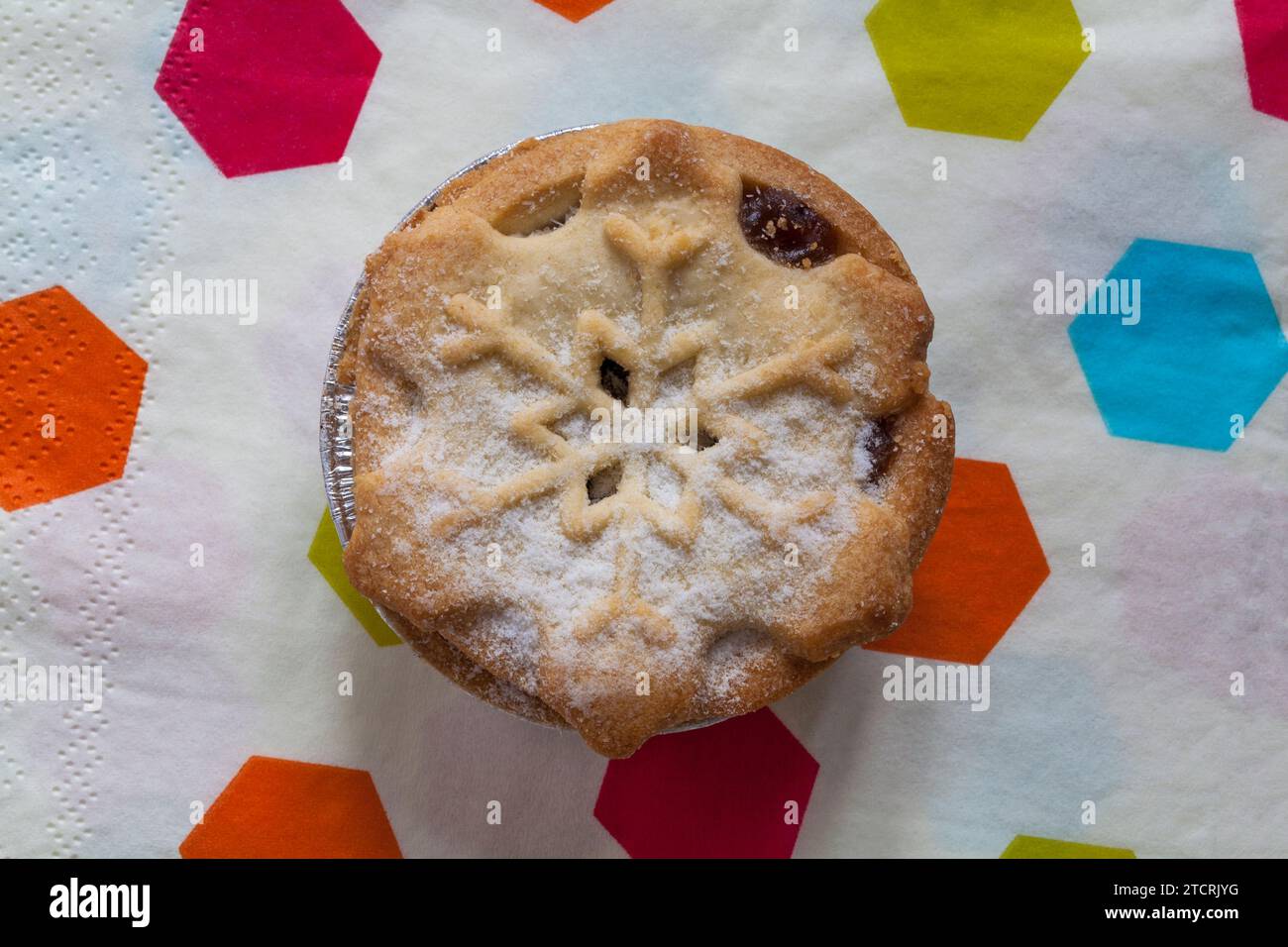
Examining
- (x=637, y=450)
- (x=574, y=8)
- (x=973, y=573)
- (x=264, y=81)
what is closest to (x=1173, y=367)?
(x=973, y=573)

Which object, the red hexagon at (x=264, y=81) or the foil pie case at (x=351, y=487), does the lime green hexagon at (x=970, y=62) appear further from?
the red hexagon at (x=264, y=81)

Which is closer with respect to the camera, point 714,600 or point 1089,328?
point 714,600

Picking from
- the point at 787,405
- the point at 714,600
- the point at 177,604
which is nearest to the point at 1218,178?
the point at 787,405

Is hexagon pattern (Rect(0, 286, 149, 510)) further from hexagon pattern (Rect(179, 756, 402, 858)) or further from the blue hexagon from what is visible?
the blue hexagon

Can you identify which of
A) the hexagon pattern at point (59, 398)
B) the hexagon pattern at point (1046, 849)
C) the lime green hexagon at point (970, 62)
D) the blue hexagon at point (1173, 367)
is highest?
the lime green hexagon at point (970, 62)

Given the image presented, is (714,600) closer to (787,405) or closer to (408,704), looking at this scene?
(787,405)

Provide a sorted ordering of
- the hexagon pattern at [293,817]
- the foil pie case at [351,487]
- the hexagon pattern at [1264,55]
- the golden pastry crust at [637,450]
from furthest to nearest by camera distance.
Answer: the hexagon pattern at [1264,55] → the hexagon pattern at [293,817] → the foil pie case at [351,487] → the golden pastry crust at [637,450]

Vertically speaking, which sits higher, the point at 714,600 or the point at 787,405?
the point at 787,405

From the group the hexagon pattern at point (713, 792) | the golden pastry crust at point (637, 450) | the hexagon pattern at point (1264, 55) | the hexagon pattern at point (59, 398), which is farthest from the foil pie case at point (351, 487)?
the hexagon pattern at point (1264, 55)
